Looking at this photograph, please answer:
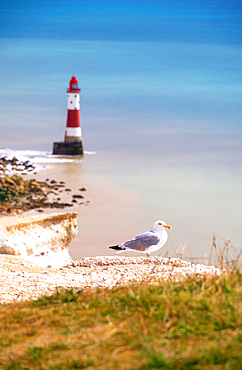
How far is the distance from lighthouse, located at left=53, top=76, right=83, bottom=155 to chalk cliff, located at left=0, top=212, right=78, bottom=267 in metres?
28.0

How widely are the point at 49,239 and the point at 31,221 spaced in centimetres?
82

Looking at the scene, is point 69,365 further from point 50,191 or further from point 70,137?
point 70,137

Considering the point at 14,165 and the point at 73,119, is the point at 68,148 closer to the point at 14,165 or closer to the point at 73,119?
the point at 73,119

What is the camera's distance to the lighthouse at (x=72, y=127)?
41.1 m

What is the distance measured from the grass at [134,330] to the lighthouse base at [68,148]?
39134mm

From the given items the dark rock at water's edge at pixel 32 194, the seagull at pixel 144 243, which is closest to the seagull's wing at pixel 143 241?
the seagull at pixel 144 243

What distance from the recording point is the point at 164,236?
30.6 ft

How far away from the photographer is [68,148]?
43.6 m

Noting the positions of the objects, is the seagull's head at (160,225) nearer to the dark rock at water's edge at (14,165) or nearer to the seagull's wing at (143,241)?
the seagull's wing at (143,241)

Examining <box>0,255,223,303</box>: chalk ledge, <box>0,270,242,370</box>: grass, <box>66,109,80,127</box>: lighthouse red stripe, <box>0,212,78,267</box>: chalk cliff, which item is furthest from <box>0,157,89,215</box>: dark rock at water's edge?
<box>0,270,242,370</box>: grass

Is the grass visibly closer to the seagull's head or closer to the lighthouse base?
the seagull's head

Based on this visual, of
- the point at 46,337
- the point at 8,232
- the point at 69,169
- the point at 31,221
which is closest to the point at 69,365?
the point at 46,337

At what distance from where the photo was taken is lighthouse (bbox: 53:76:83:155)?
135 feet

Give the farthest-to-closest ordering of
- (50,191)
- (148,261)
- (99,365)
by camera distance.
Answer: (50,191), (148,261), (99,365)
